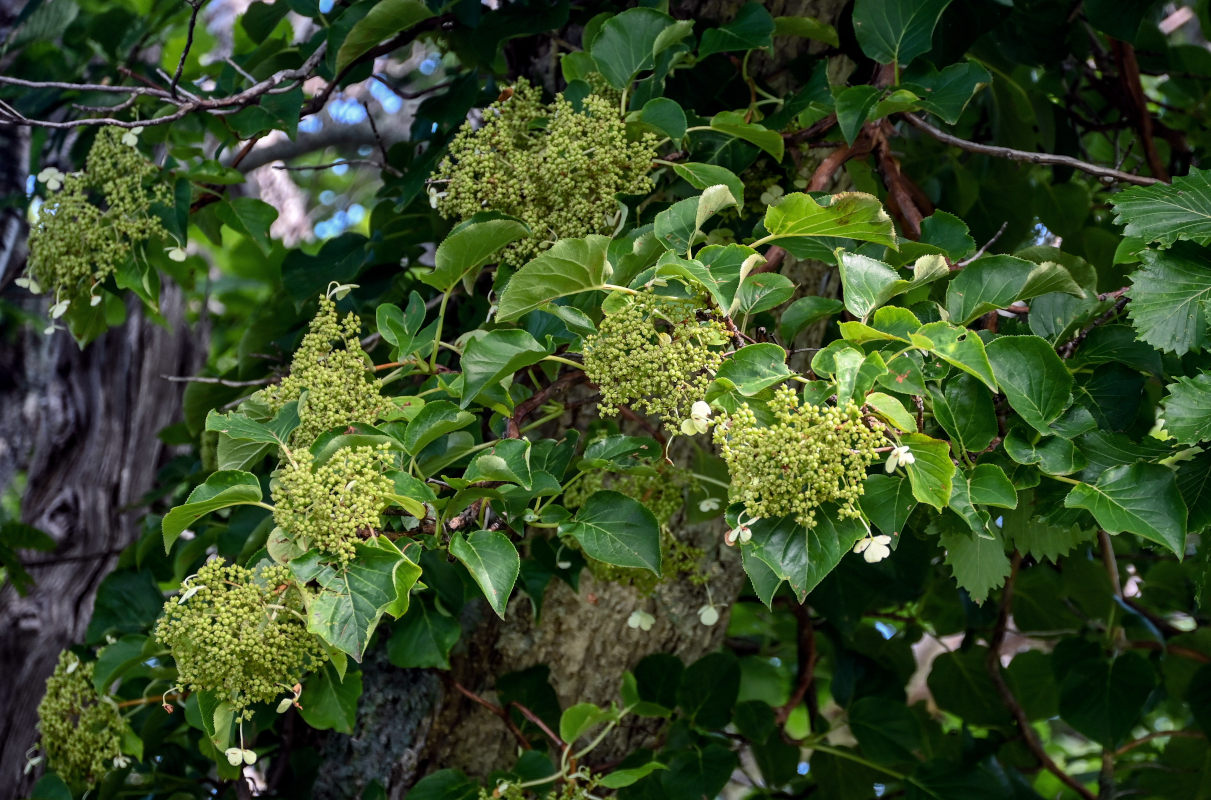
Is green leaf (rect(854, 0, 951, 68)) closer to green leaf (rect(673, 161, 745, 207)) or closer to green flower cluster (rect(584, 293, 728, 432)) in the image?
green leaf (rect(673, 161, 745, 207))

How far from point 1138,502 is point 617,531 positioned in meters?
0.61

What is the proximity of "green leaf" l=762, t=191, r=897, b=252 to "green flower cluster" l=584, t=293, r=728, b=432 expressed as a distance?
0.18 meters

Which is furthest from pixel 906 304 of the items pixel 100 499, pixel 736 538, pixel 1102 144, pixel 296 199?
pixel 296 199

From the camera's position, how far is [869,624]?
2.63 meters

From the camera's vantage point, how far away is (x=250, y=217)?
6.92ft

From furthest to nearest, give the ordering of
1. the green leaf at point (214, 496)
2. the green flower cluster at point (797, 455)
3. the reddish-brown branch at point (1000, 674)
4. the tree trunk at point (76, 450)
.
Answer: the tree trunk at point (76, 450), the reddish-brown branch at point (1000, 674), the green leaf at point (214, 496), the green flower cluster at point (797, 455)

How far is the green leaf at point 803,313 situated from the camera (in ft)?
4.35

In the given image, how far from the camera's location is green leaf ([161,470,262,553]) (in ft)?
4.00

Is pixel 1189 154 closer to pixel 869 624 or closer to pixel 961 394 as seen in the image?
pixel 869 624

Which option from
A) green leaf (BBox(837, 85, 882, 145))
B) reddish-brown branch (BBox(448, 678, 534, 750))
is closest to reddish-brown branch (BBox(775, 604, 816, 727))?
reddish-brown branch (BBox(448, 678, 534, 750))

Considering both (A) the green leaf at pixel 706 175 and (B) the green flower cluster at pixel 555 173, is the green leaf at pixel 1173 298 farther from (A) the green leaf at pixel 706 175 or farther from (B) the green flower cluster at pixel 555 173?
(B) the green flower cluster at pixel 555 173

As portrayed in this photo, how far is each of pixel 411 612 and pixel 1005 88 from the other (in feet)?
5.52

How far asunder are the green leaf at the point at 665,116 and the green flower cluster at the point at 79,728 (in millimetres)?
1377

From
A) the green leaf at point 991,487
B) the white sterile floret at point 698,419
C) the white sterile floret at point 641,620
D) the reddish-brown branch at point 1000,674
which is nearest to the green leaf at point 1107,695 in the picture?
the reddish-brown branch at point 1000,674
